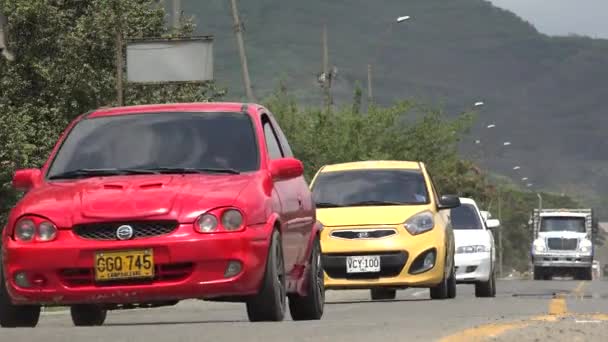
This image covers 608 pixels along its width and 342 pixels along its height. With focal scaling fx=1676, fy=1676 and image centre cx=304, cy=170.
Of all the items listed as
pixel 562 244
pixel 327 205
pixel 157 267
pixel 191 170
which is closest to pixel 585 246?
pixel 562 244

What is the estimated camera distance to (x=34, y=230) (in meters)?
11.4

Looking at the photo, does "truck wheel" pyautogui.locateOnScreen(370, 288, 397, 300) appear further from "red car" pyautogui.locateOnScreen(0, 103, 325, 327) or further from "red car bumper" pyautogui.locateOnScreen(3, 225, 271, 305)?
"red car bumper" pyautogui.locateOnScreen(3, 225, 271, 305)

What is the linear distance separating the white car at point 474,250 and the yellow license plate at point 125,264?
590 inches

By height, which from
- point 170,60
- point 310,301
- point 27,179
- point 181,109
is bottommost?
point 310,301

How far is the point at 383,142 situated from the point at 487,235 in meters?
39.1

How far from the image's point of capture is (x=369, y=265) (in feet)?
65.0

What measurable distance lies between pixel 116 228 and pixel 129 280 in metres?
0.38

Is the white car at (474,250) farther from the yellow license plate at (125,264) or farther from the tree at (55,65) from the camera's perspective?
the tree at (55,65)

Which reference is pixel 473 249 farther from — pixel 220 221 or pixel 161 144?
pixel 220 221

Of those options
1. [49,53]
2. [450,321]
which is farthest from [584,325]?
[49,53]

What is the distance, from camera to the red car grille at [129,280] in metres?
11.3

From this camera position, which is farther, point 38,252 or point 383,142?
point 383,142

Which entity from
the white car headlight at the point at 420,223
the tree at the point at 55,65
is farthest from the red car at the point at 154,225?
the tree at the point at 55,65

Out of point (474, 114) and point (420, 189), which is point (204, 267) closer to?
point (420, 189)
